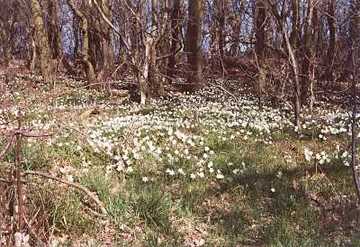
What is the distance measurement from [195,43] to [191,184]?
37.8 ft

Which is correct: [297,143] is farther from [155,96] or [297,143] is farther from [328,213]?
[155,96]

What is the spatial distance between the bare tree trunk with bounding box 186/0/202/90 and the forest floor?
753 centimetres

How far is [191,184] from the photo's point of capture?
7.46 metres

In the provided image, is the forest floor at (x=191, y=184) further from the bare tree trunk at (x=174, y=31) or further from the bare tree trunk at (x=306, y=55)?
the bare tree trunk at (x=174, y=31)

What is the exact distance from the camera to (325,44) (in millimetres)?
24703

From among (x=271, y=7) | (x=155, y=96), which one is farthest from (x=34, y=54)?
(x=271, y=7)

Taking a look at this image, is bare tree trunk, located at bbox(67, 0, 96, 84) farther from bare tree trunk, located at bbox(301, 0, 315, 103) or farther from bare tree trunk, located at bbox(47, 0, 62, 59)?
bare tree trunk, located at bbox(301, 0, 315, 103)

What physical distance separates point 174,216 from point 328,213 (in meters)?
1.95

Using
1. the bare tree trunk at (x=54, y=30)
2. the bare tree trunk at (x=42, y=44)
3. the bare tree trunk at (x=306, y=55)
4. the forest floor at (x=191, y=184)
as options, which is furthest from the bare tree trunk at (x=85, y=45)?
the forest floor at (x=191, y=184)

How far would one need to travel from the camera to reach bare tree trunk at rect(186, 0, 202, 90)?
18250mm

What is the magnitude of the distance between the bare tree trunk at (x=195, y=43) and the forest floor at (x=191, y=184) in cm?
753

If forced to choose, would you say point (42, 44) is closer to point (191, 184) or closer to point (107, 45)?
point (107, 45)

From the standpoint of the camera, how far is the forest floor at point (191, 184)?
6043 millimetres

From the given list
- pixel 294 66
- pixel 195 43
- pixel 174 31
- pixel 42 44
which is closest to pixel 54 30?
pixel 42 44
